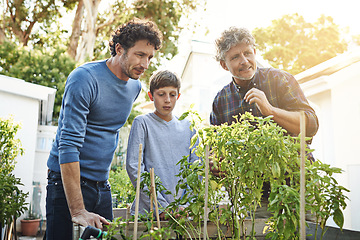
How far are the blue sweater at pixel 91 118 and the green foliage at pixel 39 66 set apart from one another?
838 cm

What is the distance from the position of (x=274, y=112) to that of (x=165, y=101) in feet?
2.74

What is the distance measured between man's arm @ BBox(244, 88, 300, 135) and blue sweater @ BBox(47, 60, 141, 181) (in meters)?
0.78

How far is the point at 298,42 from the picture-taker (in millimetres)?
19219

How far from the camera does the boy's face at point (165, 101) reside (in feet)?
7.32

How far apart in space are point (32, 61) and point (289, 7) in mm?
15184

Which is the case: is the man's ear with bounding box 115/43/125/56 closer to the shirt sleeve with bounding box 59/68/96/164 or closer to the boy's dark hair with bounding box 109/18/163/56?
the boy's dark hair with bounding box 109/18/163/56

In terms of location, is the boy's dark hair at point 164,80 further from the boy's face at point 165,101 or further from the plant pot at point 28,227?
the plant pot at point 28,227

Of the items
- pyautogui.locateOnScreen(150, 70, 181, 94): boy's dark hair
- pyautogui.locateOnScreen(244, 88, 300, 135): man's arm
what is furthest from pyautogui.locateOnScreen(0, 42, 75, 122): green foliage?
pyautogui.locateOnScreen(244, 88, 300, 135): man's arm

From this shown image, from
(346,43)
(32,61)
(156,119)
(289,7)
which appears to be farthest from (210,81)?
(156,119)

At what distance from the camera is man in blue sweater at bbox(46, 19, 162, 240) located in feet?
5.29

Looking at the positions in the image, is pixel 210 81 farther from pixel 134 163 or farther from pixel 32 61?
pixel 134 163

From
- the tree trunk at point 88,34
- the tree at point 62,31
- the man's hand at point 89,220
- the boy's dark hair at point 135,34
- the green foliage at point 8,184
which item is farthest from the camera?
the tree trunk at point 88,34

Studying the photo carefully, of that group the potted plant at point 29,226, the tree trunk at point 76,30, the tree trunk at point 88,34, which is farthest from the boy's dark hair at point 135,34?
the tree trunk at point 76,30

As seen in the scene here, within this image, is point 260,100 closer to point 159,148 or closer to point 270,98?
point 270,98
